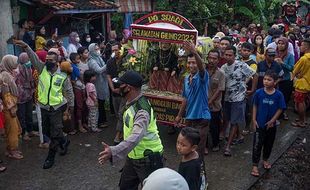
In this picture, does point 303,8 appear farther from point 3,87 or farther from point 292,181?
point 3,87

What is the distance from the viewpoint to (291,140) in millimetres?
8016

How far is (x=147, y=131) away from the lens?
4.48 m

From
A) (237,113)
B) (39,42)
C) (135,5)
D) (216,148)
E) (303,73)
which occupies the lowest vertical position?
(216,148)

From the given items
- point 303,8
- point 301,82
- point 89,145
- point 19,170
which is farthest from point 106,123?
point 303,8

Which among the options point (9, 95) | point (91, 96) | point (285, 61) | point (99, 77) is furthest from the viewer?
point (285, 61)

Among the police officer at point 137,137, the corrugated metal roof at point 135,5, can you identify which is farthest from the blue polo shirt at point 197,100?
the corrugated metal roof at point 135,5

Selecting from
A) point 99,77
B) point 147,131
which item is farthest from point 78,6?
point 147,131

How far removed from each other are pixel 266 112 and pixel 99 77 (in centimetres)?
370

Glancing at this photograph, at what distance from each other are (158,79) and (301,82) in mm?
3027

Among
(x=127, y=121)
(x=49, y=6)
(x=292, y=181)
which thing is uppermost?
(x=49, y=6)

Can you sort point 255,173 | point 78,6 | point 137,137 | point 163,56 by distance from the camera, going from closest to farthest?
point 137,137 → point 255,173 → point 163,56 → point 78,6

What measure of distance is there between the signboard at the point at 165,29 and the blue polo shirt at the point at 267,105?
153cm

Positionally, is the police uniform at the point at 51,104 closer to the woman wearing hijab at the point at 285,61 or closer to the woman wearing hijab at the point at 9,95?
the woman wearing hijab at the point at 9,95

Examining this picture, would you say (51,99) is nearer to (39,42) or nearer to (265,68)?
(265,68)
